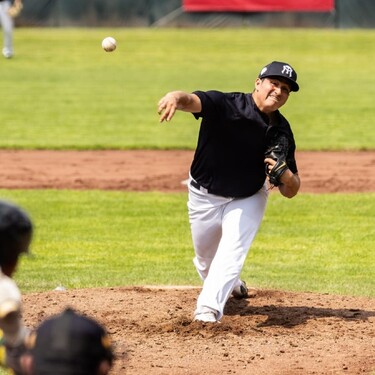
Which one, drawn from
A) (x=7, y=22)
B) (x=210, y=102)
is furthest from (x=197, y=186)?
(x=7, y=22)

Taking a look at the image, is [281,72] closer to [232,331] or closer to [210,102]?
[210,102]

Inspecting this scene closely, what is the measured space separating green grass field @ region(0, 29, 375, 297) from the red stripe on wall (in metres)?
0.89

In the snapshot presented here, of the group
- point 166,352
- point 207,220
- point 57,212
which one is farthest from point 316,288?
point 57,212

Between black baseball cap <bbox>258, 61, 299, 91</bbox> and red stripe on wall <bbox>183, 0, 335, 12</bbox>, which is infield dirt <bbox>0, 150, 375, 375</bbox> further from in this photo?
red stripe on wall <bbox>183, 0, 335, 12</bbox>

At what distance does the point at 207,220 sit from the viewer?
23.4ft

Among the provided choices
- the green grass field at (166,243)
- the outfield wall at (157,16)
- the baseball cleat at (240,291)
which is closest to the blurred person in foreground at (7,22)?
the outfield wall at (157,16)

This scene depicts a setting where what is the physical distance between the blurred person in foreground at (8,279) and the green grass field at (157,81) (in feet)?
44.2

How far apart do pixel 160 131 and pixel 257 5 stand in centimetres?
2028

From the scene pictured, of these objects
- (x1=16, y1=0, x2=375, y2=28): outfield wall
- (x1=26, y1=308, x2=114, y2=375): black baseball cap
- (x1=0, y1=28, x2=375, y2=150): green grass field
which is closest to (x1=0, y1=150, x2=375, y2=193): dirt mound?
(x1=0, y1=28, x2=375, y2=150): green grass field

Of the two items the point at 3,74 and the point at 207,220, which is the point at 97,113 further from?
the point at 207,220

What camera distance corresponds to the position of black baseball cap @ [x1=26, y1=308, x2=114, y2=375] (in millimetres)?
2936

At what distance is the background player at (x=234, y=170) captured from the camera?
271 inches

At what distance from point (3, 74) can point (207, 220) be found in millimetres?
21163

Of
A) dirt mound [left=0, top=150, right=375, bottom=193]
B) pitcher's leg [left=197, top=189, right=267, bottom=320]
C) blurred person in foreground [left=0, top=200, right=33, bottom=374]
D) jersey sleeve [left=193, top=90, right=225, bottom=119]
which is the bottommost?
dirt mound [left=0, top=150, right=375, bottom=193]
